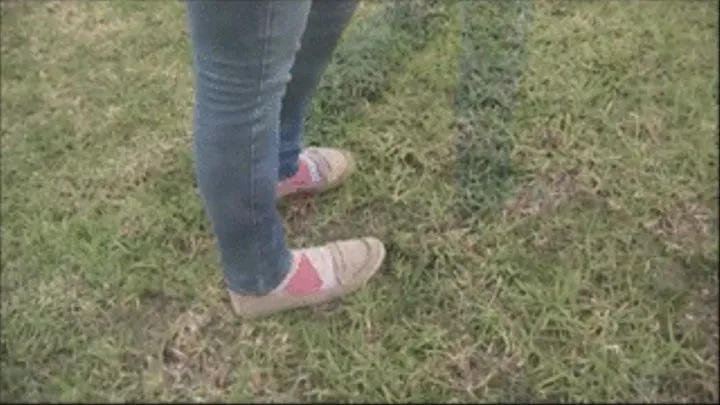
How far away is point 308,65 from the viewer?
4.86 ft

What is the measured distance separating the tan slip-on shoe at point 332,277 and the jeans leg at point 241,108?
5.4 inches

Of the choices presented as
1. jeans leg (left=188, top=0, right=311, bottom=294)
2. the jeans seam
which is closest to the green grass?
jeans leg (left=188, top=0, right=311, bottom=294)

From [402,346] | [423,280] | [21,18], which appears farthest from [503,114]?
[21,18]

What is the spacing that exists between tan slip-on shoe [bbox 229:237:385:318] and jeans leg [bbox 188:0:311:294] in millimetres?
137

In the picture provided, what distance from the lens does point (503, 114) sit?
1897mm

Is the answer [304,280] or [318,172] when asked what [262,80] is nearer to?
[304,280]

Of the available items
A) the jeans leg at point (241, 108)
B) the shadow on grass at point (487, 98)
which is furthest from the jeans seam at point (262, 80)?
the shadow on grass at point (487, 98)

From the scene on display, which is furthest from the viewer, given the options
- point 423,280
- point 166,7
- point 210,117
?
point 166,7

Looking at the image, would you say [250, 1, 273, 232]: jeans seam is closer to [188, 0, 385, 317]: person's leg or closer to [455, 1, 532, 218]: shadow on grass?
[188, 0, 385, 317]: person's leg

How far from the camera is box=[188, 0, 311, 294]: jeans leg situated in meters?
1.04

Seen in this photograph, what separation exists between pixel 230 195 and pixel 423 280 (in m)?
0.51

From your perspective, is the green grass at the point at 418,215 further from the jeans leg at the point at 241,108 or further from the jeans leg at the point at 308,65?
the jeans leg at the point at 241,108

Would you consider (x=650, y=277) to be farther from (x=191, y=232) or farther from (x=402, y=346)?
(x=191, y=232)

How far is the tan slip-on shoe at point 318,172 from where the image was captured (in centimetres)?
171
